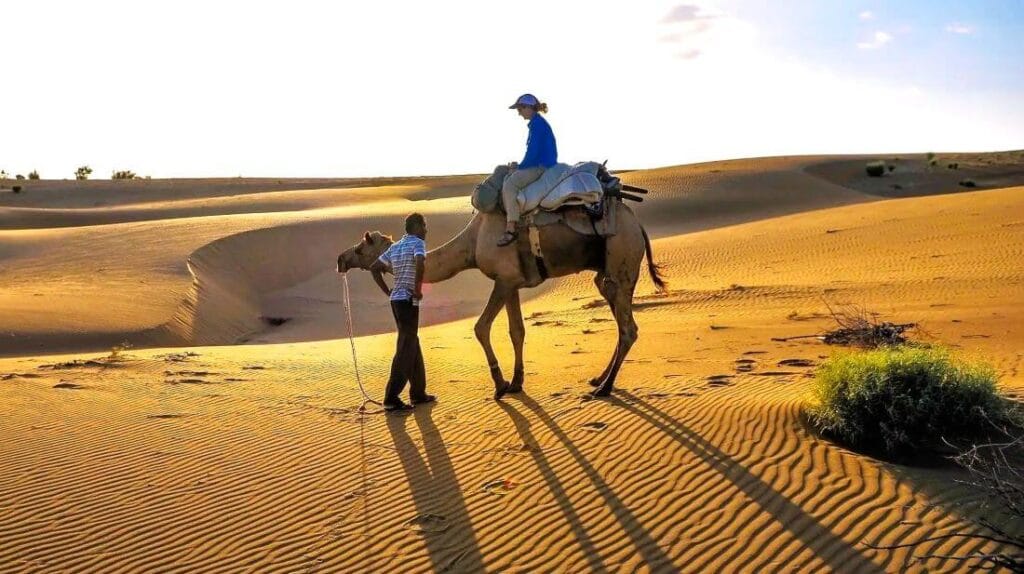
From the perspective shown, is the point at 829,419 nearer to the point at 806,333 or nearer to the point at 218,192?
the point at 806,333

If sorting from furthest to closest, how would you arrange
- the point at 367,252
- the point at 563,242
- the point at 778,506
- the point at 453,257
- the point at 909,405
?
the point at 453,257 → the point at 367,252 → the point at 563,242 → the point at 909,405 → the point at 778,506

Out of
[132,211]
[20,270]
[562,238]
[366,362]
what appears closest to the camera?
[562,238]

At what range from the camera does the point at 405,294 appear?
987cm

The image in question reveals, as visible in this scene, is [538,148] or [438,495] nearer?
[438,495]

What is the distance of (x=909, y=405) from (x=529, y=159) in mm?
4947

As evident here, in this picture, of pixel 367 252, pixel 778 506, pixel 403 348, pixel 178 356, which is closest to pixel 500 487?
pixel 778 506

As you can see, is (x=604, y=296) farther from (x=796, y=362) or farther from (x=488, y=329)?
(x=796, y=362)

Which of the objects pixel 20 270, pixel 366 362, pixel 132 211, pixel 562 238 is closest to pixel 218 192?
pixel 132 211

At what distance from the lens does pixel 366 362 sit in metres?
14.1

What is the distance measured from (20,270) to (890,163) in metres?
53.1

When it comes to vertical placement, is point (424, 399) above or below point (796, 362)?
above

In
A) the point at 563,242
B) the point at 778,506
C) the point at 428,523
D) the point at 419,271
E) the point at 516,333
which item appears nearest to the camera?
the point at 778,506

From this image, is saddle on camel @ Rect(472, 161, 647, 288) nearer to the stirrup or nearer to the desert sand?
the stirrup

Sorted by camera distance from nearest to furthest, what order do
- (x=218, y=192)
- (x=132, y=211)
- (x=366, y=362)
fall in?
(x=366, y=362) < (x=132, y=211) < (x=218, y=192)
